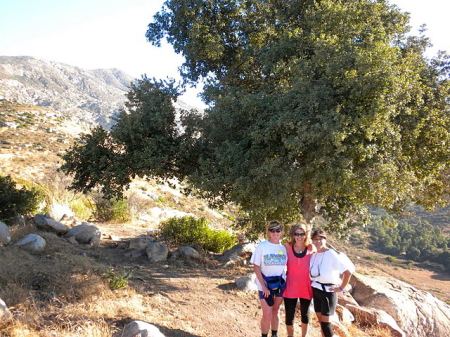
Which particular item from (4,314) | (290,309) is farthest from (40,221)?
(290,309)

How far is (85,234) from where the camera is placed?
11.5 m

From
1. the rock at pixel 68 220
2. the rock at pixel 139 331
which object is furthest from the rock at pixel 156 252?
the rock at pixel 139 331

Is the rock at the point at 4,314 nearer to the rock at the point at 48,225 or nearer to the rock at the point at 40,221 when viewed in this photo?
Answer: the rock at the point at 48,225

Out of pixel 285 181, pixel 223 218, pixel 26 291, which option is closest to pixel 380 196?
pixel 285 181

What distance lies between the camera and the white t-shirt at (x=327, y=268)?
465 cm

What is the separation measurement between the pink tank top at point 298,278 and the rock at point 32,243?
24.2ft

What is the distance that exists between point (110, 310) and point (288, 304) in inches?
126

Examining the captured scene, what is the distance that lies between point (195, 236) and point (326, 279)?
8.40m

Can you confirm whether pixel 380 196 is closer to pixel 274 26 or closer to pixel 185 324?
pixel 185 324

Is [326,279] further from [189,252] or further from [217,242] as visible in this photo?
[217,242]

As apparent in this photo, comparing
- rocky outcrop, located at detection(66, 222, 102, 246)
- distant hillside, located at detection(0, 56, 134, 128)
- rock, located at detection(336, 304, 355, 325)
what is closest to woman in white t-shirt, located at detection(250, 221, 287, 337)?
rock, located at detection(336, 304, 355, 325)

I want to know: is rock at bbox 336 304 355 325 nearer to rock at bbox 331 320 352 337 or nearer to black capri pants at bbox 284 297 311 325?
rock at bbox 331 320 352 337

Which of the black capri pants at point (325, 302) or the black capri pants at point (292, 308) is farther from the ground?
the black capri pants at point (325, 302)

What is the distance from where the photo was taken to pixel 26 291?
19.3 feet
